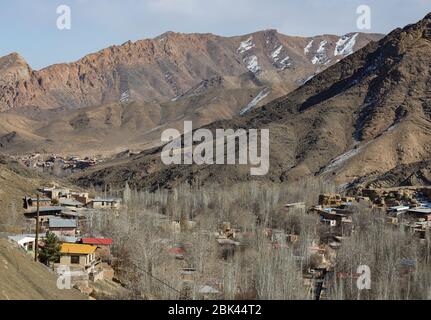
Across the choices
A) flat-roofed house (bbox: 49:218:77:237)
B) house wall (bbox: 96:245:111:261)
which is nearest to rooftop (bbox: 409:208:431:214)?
flat-roofed house (bbox: 49:218:77:237)

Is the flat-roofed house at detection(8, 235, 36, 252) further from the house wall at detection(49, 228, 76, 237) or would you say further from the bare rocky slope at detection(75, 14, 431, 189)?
the bare rocky slope at detection(75, 14, 431, 189)

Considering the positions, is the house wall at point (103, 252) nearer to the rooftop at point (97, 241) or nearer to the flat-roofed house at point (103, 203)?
the rooftop at point (97, 241)

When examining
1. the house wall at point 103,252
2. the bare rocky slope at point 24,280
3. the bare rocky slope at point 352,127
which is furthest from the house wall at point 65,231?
the bare rocky slope at point 352,127

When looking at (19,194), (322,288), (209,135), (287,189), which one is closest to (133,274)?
(322,288)

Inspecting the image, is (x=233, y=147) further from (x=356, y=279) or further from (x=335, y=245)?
(x=356, y=279)

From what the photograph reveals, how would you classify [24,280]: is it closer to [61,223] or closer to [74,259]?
[74,259]
